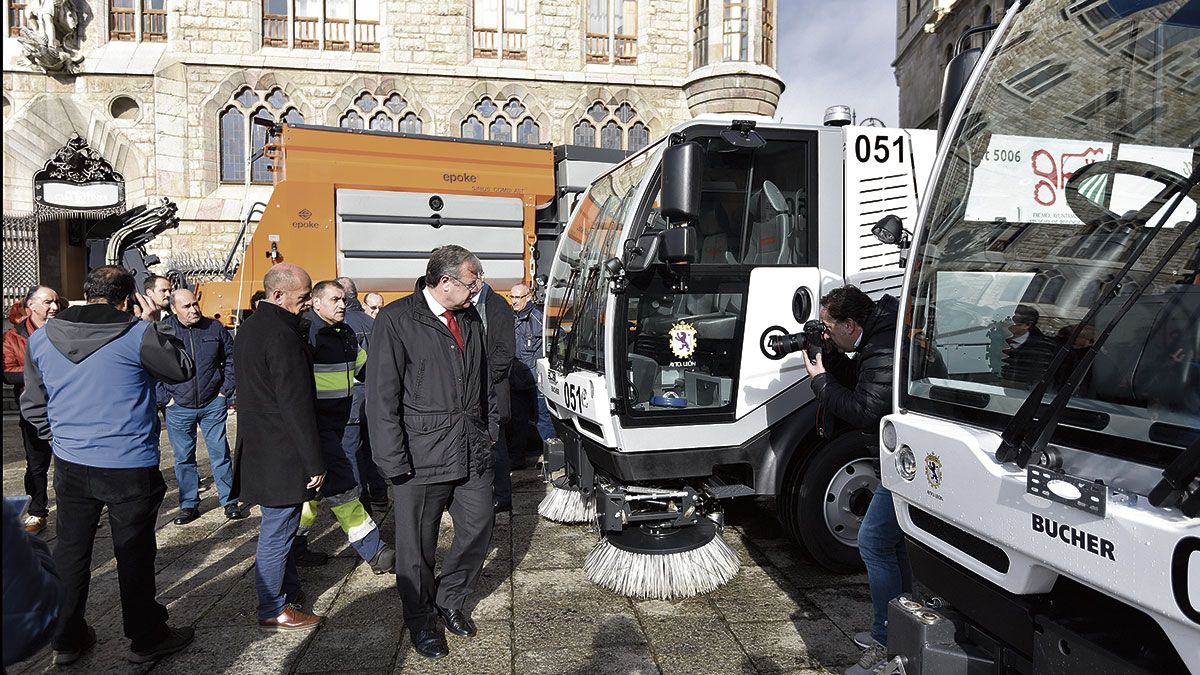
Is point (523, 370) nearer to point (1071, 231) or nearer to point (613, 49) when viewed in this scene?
point (1071, 231)

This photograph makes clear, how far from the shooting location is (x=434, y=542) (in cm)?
356

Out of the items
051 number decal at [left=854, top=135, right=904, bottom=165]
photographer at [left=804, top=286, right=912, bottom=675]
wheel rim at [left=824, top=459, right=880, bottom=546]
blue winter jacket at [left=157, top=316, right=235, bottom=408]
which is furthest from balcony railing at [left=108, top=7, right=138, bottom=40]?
photographer at [left=804, top=286, right=912, bottom=675]

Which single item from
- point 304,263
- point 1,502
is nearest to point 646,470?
point 1,502

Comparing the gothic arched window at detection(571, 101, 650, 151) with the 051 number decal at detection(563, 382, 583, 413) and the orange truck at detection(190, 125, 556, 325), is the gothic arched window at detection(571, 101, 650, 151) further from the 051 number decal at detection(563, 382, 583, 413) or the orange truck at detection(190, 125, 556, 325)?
the 051 number decal at detection(563, 382, 583, 413)

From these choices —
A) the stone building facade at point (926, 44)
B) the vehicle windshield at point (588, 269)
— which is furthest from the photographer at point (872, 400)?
the stone building facade at point (926, 44)

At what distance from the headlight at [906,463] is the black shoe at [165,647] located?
321 cm

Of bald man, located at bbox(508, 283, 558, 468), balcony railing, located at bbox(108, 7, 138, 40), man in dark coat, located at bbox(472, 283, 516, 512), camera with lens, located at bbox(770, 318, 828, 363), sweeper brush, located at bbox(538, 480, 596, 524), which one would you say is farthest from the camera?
balcony railing, located at bbox(108, 7, 138, 40)

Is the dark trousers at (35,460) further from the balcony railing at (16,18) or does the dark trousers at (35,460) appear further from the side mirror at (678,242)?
the balcony railing at (16,18)

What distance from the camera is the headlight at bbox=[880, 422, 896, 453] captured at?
238cm

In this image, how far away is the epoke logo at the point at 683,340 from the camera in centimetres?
411

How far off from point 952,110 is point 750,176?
4.90 ft

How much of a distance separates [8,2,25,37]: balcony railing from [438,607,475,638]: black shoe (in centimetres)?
1890

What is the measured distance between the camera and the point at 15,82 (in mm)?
16641

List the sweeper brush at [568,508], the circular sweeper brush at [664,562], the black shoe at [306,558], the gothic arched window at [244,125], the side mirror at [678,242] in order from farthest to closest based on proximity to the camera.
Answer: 1. the gothic arched window at [244,125]
2. the sweeper brush at [568,508]
3. the black shoe at [306,558]
4. the circular sweeper brush at [664,562]
5. the side mirror at [678,242]
